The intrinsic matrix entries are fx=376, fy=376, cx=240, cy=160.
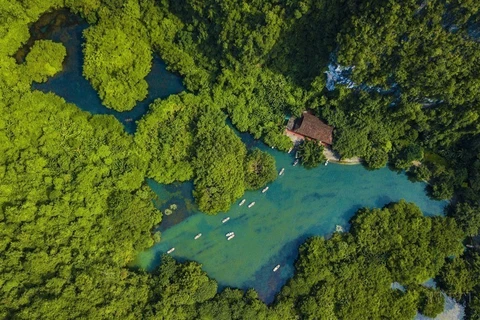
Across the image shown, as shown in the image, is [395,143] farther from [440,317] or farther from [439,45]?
[440,317]

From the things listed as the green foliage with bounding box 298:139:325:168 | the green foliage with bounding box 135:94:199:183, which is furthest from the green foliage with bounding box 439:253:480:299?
the green foliage with bounding box 135:94:199:183

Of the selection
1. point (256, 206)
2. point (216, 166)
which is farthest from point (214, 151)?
point (256, 206)

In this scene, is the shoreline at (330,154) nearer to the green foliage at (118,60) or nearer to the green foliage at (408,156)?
the green foliage at (408,156)

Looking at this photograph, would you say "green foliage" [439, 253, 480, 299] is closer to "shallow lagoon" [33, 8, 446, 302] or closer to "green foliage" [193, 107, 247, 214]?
"shallow lagoon" [33, 8, 446, 302]

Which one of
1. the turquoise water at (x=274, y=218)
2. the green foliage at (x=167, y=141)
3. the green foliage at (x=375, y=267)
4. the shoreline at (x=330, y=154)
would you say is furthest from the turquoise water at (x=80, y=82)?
the green foliage at (x=375, y=267)

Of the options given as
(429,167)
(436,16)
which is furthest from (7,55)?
(429,167)

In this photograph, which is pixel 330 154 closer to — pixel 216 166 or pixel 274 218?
pixel 274 218
